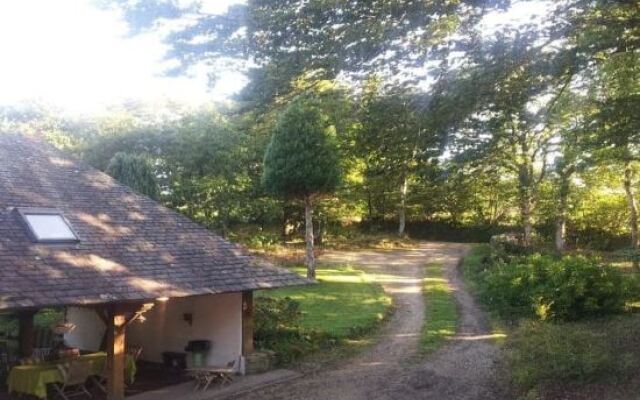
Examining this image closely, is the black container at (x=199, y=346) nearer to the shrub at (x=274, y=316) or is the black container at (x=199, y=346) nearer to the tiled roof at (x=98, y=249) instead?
the shrub at (x=274, y=316)

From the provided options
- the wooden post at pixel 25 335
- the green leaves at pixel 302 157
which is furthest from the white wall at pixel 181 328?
the green leaves at pixel 302 157

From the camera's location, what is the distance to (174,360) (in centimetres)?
1452

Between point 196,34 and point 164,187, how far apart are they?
1991 centimetres

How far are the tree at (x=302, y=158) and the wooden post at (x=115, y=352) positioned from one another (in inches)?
452

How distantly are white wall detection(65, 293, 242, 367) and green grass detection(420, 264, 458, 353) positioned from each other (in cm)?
475

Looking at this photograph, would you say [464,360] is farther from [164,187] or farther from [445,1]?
[164,187]

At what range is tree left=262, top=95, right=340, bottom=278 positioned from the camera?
21656 millimetres

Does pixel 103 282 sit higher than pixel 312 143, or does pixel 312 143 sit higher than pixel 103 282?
pixel 312 143

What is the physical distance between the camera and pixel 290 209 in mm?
37094

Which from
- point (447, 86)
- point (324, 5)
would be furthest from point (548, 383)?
point (324, 5)

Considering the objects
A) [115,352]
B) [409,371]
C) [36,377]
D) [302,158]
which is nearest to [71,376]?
[36,377]

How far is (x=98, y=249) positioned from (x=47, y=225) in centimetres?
106

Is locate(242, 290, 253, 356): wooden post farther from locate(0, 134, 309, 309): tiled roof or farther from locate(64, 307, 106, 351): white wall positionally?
locate(64, 307, 106, 351): white wall

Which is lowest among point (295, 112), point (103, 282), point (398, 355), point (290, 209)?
point (398, 355)
